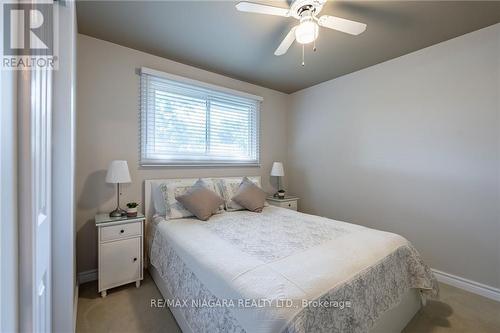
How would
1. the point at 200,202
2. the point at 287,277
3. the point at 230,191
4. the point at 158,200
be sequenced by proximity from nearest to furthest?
the point at 287,277, the point at 200,202, the point at 158,200, the point at 230,191

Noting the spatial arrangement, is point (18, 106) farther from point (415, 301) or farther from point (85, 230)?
point (415, 301)

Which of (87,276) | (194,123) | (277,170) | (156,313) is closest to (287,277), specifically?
(156,313)

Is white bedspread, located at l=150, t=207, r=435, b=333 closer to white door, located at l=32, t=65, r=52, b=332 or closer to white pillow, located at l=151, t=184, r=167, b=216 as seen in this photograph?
white pillow, located at l=151, t=184, r=167, b=216

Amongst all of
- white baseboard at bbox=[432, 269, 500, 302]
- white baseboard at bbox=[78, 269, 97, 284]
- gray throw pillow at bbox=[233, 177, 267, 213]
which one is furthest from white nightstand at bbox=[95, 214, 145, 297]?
white baseboard at bbox=[432, 269, 500, 302]

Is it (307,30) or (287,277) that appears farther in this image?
(307,30)

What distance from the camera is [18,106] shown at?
61 centimetres

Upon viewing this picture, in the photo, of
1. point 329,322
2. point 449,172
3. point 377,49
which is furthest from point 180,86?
point 449,172

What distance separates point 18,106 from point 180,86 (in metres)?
2.39

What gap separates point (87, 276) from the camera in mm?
2240

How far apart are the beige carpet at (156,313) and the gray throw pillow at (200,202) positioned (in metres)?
0.84

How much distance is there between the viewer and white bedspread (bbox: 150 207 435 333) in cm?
101

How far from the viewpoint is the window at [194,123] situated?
2.62 meters

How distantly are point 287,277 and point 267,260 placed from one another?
20cm

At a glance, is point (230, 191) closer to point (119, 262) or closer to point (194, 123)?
point (194, 123)
